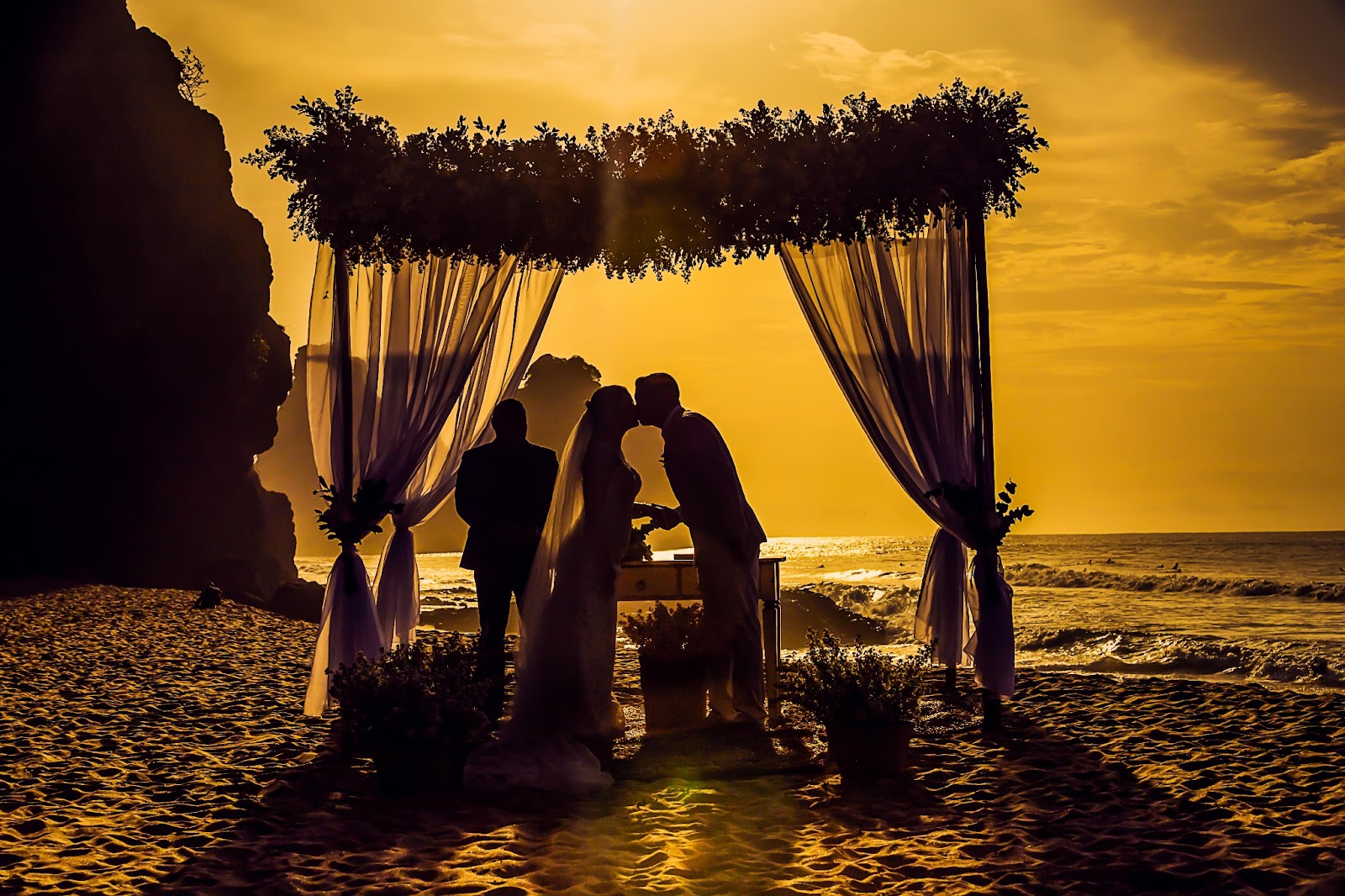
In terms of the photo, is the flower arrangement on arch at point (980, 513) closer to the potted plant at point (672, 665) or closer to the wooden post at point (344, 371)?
the potted plant at point (672, 665)

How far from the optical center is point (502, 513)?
24.5ft

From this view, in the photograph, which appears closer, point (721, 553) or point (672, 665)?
point (721, 553)

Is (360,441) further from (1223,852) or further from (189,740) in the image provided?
(1223,852)

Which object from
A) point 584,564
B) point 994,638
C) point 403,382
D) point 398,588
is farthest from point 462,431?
point 994,638

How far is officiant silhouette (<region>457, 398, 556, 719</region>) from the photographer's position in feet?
24.5

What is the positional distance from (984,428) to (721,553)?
203 centimetres

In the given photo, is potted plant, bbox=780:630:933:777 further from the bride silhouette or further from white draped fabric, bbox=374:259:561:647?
white draped fabric, bbox=374:259:561:647

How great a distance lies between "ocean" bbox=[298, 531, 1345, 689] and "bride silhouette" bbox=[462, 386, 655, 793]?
3.75 meters

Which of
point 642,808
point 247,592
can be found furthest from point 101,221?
point 642,808

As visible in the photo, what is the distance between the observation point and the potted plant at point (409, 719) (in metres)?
6.00

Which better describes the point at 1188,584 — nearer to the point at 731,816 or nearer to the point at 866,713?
the point at 866,713

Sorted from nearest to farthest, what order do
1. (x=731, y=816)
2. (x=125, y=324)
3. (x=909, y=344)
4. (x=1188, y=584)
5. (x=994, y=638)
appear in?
1. (x=731, y=816)
2. (x=994, y=638)
3. (x=909, y=344)
4. (x=125, y=324)
5. (x=1188, y=584)

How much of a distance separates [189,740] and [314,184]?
12.9 ft

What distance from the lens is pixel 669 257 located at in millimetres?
7980
